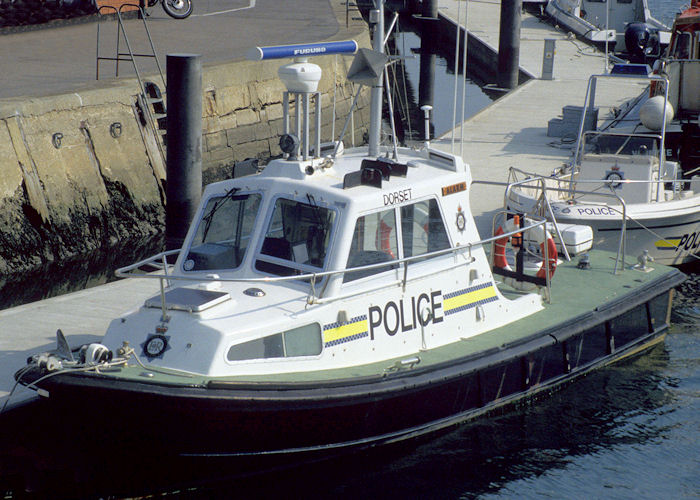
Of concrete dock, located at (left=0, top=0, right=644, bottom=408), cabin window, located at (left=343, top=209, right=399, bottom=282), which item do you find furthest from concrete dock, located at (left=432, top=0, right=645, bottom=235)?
cabin window, located at (left=343, top=209, right=399, bottom=282)

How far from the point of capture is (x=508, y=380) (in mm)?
8883

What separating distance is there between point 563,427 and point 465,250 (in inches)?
79.4

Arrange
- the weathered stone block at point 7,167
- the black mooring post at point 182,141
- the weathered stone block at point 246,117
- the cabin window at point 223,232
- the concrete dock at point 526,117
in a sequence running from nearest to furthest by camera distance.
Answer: the cabin window at point 223,232, the black mooring post at point 182,141, the weathered stone block at point 7,167, the concrete dock at point 526,117, the weathered stone block at point 246,117

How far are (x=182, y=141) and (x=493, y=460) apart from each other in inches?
249

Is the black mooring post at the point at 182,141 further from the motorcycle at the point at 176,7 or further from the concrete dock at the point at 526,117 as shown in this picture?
the motorcycle at the point at 176,7

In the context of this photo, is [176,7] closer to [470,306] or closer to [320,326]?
[470,306]

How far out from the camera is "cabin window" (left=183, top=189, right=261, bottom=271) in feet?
27.0

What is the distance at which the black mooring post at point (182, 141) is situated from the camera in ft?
40.8

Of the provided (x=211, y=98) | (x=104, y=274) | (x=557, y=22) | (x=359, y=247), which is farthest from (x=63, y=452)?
(x=557, y=22)

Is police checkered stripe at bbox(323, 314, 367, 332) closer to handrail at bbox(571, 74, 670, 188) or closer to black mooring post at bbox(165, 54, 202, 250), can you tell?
black mooring post at bbox(165, 54, 202, 250)

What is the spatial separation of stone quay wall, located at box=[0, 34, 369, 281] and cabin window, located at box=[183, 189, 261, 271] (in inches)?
233

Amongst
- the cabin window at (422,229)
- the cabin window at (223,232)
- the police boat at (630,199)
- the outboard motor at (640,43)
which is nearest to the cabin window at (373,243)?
the cabin window at (422,229)

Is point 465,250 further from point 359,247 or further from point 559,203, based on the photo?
point 559,203

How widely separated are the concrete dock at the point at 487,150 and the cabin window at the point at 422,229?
1.73 m
